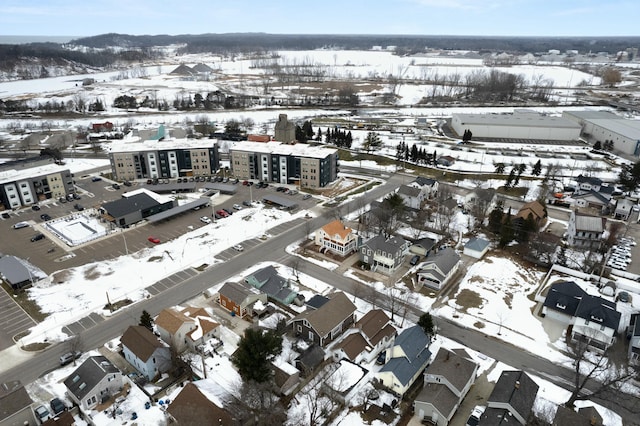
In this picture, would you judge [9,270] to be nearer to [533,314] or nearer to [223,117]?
[533,314]

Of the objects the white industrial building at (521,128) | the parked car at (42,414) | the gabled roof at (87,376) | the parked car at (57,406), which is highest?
the white industrial building at (521,128)

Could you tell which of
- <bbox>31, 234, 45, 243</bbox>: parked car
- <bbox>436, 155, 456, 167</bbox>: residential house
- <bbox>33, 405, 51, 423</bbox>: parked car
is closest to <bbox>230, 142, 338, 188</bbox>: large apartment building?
<bbox>436, 155, 456, 167</bbox>: residential house

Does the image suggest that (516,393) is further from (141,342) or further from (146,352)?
(141,342)

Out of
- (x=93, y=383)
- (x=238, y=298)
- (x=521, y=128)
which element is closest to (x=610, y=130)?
(x=521, y=128)

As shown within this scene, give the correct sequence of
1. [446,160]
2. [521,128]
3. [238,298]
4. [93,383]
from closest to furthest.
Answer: [93,383] → [238,298] → [446,160] → [521,128]

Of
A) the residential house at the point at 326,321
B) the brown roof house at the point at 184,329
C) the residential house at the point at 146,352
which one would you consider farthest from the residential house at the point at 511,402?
the residential house at the point at 146,352

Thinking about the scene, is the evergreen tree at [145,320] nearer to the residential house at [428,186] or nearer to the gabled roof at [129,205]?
the gabled roof at [129,205]

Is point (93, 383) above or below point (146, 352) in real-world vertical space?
below
